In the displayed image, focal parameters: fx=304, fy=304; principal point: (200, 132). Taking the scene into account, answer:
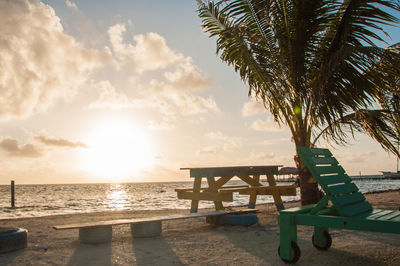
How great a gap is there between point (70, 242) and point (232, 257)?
3.07 metres

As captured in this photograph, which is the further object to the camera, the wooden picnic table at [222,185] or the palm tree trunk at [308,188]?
the palm tree trunk at [308,188]

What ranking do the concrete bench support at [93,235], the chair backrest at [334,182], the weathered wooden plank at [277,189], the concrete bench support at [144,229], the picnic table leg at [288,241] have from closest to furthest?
the chair backrest at [334,182] < the picnic table leg at [288,241] < the concrete bench support at [93,235] < the concrete bench support at [144,229] < the weathered wooden plank at [277,189]

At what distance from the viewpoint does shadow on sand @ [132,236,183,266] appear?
13.6 ft

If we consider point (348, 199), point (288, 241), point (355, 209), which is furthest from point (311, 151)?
point (288, 241)

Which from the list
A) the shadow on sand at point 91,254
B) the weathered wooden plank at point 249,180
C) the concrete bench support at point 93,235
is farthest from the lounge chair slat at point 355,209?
the weathered wooden plank at point 249,180

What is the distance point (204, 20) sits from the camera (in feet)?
31.7

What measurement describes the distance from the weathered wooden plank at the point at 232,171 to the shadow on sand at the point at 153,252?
2344mm

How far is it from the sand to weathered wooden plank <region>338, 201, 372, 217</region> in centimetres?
64

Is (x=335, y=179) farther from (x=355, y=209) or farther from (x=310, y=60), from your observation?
(x=310, y=60)

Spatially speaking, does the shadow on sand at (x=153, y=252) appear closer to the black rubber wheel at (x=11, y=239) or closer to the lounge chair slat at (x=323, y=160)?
the black rubber wheel at (x=11, y=239)

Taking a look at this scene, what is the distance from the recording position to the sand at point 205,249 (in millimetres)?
4086

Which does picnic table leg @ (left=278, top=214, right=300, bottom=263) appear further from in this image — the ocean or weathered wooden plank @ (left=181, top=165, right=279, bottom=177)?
the ocean

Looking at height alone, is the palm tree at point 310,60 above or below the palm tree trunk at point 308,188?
above

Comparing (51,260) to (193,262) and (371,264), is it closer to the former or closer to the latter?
(193,262)
